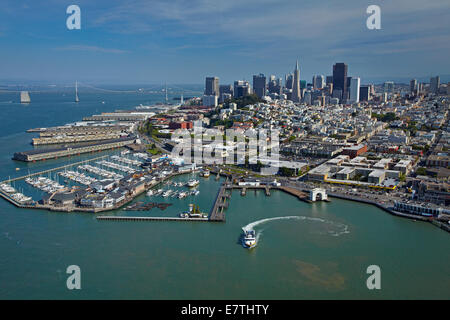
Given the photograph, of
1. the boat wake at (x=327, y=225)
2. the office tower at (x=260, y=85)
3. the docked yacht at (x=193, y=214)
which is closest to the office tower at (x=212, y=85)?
the office tower at (x=260, y=85)

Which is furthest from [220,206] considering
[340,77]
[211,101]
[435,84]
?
[435,84]

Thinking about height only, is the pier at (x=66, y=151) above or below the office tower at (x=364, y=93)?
below

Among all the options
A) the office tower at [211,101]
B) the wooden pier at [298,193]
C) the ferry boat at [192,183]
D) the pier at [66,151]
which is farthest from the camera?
the office tower at [211,101]

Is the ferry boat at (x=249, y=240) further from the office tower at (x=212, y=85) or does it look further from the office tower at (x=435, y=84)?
the office tower at (x=435, y=84)

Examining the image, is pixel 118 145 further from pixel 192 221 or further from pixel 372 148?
pixel 372 148

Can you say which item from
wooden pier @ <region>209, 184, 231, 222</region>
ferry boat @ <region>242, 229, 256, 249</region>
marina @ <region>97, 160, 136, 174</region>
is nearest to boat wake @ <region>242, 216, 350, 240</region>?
ferry boat @ <region>242, 229, 256, 249</region>

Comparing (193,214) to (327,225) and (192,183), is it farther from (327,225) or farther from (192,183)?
(327,225)

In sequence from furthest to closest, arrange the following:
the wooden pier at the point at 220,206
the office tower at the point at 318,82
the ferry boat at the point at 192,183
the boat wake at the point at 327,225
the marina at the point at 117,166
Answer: the office tower at the point at 318,82, the marina at the point at 117,166, the ferry boat at the point at 192,183, the wooden pier at the point at 220,206, the boat wake at the point at 327,225

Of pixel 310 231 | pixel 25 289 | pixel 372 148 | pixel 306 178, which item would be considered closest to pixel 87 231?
pixel 25 289

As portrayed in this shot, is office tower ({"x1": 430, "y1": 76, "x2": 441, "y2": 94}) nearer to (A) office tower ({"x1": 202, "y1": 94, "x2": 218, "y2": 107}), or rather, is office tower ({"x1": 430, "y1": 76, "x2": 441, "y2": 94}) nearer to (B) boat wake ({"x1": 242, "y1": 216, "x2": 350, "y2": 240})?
(A) office tower ({"x1": 202, "y1": 94, "x2": 218, "y2": 107})
